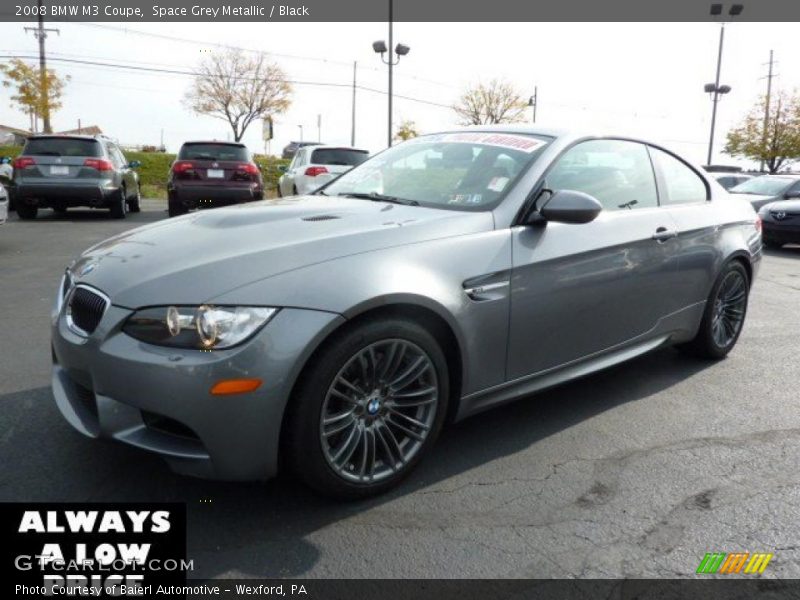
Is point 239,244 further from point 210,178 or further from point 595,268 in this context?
point 210,178

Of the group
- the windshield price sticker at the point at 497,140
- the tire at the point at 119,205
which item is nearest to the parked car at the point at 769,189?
the windshield price sticker at the point at 497,140

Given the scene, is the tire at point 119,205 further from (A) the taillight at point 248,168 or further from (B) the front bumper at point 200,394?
(B) the front bumper at point 200,394

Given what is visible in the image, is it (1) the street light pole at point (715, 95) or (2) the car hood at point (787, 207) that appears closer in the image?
(2) the car hood at point (787, 207)

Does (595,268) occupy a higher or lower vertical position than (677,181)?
lower

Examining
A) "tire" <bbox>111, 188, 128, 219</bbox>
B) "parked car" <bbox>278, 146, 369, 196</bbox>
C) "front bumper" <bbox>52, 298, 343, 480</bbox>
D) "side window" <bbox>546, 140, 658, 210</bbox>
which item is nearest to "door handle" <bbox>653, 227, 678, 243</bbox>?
"side window" <bbox>546, 140, 658, 210</bbox>

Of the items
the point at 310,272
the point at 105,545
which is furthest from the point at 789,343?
the point at 105,545

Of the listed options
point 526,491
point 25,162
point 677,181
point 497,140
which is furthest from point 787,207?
point 25,162

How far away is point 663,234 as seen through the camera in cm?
384

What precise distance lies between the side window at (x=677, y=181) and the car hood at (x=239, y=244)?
5.42 feet

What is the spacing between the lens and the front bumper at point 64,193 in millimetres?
11859

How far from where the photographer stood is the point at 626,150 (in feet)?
13.0

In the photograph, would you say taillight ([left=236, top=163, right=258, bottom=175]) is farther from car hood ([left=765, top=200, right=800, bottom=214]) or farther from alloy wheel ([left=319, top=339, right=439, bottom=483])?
alloy wheel ([left=319, top=339, right=439, bottom=483])

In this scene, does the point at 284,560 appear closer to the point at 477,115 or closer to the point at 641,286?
the point at 641,286

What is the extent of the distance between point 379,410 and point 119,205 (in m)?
11.7
